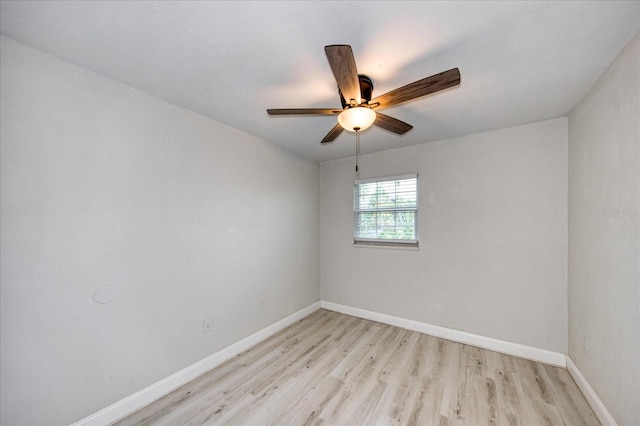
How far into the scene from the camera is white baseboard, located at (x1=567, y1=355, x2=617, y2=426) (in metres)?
1.70

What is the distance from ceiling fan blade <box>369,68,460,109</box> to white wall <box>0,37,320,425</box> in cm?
181

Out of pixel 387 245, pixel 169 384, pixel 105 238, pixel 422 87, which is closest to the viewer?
pixel 422 87

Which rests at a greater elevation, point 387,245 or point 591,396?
point 387,245

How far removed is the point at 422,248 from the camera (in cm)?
330

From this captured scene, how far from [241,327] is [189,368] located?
0.63m

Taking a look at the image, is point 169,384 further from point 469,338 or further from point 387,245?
point 469,338

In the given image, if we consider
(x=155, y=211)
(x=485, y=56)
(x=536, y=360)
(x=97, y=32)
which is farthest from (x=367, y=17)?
(x=536, y=360)

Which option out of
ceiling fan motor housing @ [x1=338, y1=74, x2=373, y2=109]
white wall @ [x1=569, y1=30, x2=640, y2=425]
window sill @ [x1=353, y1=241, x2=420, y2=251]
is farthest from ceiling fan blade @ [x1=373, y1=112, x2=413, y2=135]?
window sill @ [x1=353, y1=241, x2=420, y2=251]

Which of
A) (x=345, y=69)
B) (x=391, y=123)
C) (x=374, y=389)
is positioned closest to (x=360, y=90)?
(x=345, y=69)

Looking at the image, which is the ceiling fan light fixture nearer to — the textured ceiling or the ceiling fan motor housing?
the ceiling fan motor housing

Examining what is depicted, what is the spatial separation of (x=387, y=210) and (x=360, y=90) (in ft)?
7.39

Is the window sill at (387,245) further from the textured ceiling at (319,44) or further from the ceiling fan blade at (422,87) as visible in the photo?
the ceiling fan blade at (422,87)

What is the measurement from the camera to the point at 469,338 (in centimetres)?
294

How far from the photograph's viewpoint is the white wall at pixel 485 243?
8.41 ft
